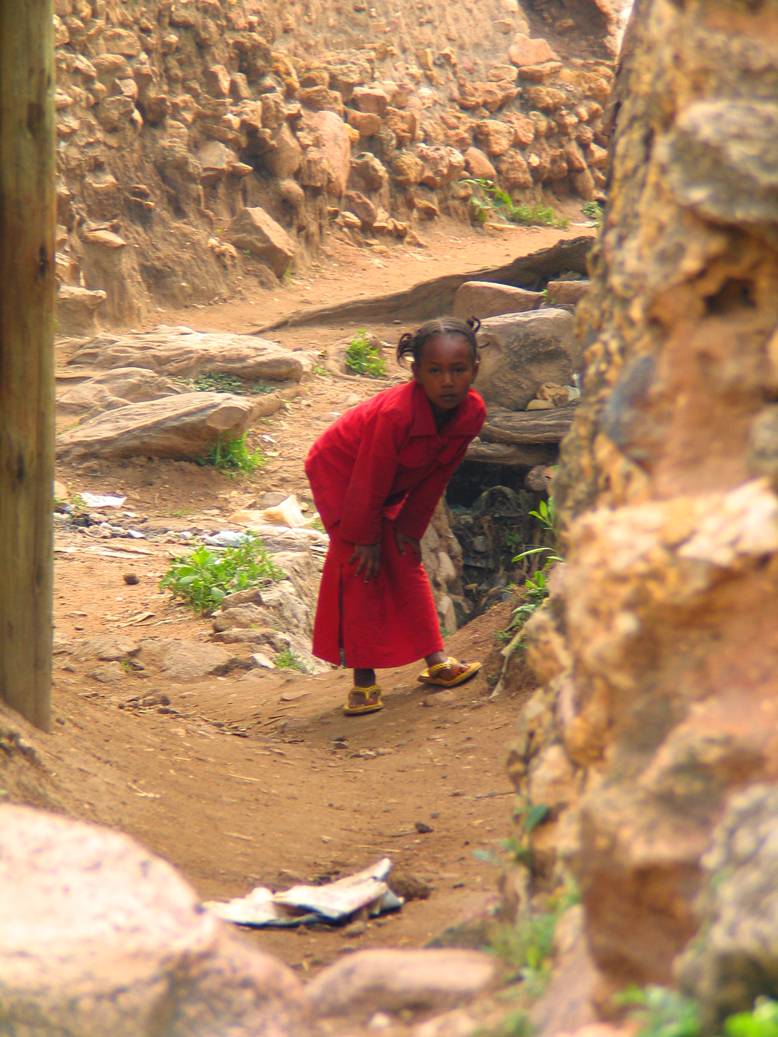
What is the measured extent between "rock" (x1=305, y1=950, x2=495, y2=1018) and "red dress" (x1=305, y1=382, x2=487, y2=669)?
275 centimetres

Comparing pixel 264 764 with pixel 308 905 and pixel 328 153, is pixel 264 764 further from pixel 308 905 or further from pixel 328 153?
pixel 328 153

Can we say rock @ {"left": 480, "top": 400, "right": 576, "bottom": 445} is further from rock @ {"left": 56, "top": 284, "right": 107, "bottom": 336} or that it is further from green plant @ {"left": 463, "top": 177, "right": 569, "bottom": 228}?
green plant @ {"left": 463, "top": 177, "right": 569, "bottom": 228}

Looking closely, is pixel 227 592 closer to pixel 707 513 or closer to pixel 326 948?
pixel 326 948

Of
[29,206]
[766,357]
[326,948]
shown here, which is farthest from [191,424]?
[766,357]

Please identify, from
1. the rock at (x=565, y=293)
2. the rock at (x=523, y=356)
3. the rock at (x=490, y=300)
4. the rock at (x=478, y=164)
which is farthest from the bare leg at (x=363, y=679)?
the rock at (x=478, y=164)

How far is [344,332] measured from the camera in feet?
32.7

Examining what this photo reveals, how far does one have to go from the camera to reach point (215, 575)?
5566 mm

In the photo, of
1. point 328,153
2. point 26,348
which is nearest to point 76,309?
point 328,153

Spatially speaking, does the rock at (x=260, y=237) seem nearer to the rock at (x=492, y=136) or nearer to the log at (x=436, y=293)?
the log at (x=436, y=293)

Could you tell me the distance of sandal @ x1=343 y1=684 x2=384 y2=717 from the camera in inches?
176

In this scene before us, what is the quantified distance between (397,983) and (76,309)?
26.5 ft

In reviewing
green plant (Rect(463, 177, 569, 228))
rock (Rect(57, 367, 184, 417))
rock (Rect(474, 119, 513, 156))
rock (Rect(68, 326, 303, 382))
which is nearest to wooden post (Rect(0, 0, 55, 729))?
rock (Rect(57, 367, 184, 417))

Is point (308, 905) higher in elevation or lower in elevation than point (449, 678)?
higher

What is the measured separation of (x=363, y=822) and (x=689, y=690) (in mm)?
2262
